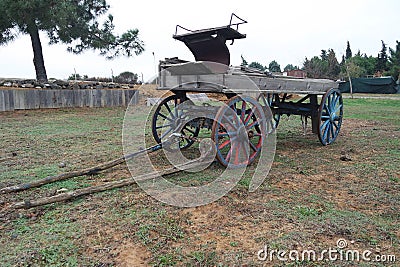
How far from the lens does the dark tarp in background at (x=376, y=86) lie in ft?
93.9

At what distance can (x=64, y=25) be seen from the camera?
1245cm

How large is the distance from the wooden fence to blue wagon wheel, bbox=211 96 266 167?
7.16 metres

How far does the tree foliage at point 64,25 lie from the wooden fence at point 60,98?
195 cm

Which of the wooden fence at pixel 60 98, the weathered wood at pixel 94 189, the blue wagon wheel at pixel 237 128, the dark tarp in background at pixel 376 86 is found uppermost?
the dark tarp in background at pixel 376 86

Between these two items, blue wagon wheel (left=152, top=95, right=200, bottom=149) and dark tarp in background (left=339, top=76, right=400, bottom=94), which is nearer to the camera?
blue wagon wheel (left=152, top=95, right=200, bottom=149)

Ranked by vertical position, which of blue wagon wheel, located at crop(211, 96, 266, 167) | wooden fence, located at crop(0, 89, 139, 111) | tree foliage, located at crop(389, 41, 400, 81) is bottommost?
blue wagon wheel, located at crop(211, 96, 266, 167)

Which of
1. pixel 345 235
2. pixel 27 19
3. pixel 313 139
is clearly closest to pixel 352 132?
pixel 313 139

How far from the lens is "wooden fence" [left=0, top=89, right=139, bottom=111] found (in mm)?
12258

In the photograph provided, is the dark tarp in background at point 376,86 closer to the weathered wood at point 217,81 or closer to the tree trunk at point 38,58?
the tree trunk at point 38,58

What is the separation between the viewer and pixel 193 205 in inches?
128

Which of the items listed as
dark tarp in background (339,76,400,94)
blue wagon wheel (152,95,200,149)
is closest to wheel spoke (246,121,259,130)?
blue wagon wheel (152,95,200,149)

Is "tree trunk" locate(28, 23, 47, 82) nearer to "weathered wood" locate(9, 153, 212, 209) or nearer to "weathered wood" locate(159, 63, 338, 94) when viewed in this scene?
"weathered wood" locate(159, 63, 338, 94)

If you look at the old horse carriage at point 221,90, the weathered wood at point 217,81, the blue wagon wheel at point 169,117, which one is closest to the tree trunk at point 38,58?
the blue wagon wheel at point 169,117

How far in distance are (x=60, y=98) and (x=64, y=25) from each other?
2937mm
